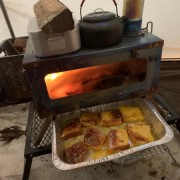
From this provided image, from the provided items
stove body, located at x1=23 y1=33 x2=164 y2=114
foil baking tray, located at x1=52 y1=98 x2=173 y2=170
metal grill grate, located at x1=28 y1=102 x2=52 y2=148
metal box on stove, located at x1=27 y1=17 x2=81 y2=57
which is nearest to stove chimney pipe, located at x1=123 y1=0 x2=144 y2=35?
stove body, located at x1=23 y1=33 x2=164 y2=114

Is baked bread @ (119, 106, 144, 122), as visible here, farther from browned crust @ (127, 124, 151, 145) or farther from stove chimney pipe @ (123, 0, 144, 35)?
stove chimney pipe @ (123, 0, 144, 35)

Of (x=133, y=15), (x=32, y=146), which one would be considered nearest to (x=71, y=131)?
(x=32, y=146)

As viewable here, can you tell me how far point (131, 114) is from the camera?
119cm

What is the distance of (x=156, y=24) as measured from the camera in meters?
2.01

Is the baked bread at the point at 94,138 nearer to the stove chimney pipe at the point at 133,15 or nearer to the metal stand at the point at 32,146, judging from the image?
the metal stand at the point at 32,146

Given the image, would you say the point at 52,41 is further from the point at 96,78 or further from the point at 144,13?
the point at 144,13

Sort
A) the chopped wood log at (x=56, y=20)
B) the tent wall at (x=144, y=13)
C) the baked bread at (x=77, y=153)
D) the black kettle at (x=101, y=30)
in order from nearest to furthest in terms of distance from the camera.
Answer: the chopped wood log at (x=56, y=20), the black kettle at (x=101, y=30), the baked bread at (x=77, y=153), the tent wall at (x=144, y=13)

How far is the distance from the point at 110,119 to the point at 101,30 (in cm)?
55

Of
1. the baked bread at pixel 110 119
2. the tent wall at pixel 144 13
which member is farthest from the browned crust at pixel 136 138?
the tent wall at pixel 144 13

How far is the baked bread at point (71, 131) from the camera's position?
1101mm

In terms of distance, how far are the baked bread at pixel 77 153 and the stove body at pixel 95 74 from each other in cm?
21

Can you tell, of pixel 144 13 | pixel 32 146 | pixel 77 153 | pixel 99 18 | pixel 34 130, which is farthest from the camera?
pixel 144 13

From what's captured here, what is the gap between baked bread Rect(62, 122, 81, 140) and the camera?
1101 millimetres

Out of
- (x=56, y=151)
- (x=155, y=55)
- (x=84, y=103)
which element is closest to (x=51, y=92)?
(x=84, y=103)
